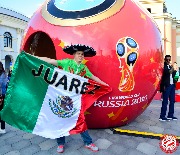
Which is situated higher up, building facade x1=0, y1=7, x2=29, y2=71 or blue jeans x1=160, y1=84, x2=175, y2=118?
building facade x1=0, y1=7, x2=29, y2=71

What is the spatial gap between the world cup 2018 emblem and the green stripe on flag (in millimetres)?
226

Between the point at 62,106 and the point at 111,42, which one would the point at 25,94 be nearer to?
the point at 62,106

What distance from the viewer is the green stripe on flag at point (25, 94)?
3939 mm

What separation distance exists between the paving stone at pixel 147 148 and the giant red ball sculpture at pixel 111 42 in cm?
78

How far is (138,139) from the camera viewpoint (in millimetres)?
4551

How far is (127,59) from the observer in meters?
4.48

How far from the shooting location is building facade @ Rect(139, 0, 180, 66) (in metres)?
36.4

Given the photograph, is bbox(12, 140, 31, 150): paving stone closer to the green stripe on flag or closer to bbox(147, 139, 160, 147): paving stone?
the green stripe on flag

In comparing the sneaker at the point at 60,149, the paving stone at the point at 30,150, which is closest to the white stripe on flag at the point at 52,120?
the sneaker at the point at 60,149

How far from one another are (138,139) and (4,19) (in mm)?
32413

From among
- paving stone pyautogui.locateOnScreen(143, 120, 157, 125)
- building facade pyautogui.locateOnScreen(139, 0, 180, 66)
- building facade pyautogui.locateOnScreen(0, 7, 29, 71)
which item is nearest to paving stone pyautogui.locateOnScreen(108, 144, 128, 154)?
paving stone pyautogui.locateOnScreen(143, 120, 157, 125)

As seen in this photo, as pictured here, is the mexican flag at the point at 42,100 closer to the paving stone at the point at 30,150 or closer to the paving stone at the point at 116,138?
the paving stone at the point at 30,150

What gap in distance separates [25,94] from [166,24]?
124ft

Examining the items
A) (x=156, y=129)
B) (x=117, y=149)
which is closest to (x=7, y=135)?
(x=117, y=149)
